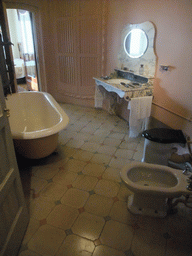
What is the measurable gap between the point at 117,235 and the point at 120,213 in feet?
0.74

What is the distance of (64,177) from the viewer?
225cm

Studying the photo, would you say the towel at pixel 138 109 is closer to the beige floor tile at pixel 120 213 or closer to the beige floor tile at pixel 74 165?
the beige floor tile at pixel 74 165

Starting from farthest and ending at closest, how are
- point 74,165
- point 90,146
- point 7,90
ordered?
point 7,90, point 90,146, point 74,165

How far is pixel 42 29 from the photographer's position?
4086 mm

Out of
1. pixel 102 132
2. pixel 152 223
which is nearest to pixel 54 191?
pixel 152 223

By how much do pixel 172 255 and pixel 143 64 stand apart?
241 cm

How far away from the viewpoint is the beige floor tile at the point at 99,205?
5.99 feet

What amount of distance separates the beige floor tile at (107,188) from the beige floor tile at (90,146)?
67cm

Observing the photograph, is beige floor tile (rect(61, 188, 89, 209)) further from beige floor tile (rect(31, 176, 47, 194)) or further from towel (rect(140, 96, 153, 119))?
towel (rect(140, 96, 153, 119))

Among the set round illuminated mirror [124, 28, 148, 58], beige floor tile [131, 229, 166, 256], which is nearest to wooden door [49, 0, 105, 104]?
round illuminated mirror [124, 28, 148, 58]

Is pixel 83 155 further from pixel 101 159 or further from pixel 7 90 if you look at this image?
pixel 7 90

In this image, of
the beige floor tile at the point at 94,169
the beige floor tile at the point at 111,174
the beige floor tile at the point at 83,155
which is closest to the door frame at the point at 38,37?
the beige floor tile at the point at 83,155

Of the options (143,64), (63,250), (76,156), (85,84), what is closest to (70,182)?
(76,156)

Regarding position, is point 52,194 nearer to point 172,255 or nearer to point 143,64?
point 172,255
